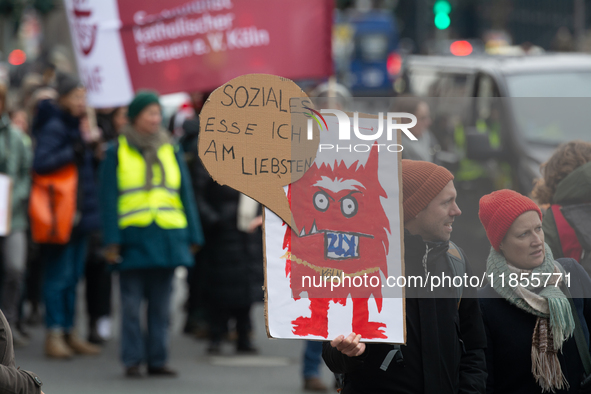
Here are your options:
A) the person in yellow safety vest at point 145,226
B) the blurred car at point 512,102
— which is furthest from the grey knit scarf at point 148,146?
the blurred car at point 512,102

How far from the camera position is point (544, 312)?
275cm

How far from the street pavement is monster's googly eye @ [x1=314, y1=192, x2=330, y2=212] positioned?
130 inches

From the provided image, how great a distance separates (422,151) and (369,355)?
0.73 meters

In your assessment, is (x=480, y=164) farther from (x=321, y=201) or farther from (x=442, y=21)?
(x=442, y=21)

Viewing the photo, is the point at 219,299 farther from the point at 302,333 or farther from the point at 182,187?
the point at 302,333

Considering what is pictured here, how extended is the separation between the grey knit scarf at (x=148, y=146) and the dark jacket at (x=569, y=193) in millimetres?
3438

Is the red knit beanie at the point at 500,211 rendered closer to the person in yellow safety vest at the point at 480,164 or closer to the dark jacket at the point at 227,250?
the person in yellow safety vest at the point at 480,164

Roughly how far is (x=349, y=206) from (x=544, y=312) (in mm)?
710

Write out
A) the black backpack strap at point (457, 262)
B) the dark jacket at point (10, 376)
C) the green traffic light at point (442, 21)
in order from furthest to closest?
the green traffic light at point (442, 21)
the black backpack strap at point (457, 262)
the dark jacket at point (10, 376)

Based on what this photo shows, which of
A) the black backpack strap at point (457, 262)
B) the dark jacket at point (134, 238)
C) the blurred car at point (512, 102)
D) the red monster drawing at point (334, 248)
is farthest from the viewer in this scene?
the dark jacket at point (134, 238)

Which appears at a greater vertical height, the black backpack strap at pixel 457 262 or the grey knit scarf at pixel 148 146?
the grey knit scarf at pixel 148 146

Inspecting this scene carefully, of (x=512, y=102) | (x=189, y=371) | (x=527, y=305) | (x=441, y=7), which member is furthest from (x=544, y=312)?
(x=441, y=7)

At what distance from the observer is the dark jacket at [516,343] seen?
110 inches

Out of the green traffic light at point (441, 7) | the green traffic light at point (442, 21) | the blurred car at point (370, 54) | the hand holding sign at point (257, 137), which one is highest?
the blurred car at point (370, 54)
